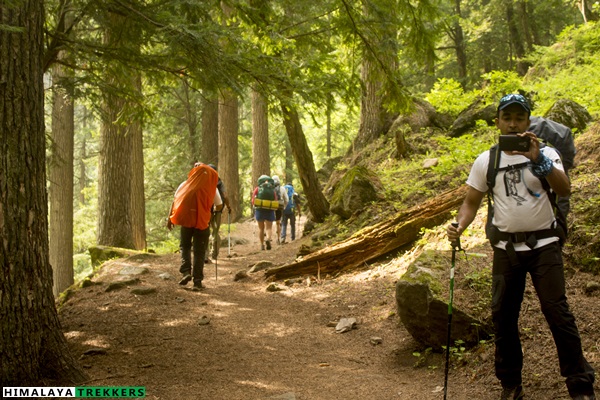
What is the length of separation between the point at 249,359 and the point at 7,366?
2.30 meters

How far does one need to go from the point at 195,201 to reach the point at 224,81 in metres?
2.58

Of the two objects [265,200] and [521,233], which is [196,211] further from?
[521,233]

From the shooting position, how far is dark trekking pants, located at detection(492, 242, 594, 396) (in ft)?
10.3

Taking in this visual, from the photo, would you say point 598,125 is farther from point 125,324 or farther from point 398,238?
point 125,324

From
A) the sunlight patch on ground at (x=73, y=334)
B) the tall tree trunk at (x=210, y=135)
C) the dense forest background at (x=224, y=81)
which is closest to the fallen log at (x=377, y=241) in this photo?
the dense forest background at (x=224, y=81)

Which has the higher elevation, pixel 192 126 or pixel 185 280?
pixel 192 126

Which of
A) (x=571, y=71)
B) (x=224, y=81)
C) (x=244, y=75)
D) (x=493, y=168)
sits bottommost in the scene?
(x=493, y=168)

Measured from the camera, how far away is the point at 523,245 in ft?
10.9

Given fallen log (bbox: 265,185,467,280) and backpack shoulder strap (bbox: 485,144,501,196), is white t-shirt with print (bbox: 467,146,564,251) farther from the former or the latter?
fallen log (bbox: 265,185,467,280)

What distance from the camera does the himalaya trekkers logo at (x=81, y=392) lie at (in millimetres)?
3713

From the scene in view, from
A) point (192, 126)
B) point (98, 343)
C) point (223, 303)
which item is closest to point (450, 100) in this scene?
point (223, 303)

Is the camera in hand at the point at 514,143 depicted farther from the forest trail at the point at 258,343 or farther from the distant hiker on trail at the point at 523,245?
the forest trail at the point at 258,343

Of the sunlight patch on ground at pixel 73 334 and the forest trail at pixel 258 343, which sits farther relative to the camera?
the sunlight patch on ground at pixel 73 334

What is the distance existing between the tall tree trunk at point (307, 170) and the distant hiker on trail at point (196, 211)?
3.34m
